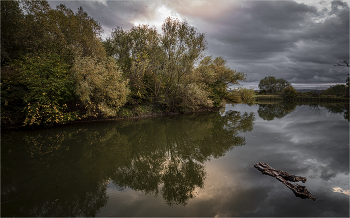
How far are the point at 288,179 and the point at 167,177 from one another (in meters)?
5.58

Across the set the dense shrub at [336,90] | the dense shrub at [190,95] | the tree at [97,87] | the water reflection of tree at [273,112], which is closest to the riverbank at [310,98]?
the dense shrub at [336,90]

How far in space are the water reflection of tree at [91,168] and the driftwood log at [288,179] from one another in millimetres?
2814

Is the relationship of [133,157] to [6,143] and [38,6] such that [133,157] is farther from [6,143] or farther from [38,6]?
[38,6]

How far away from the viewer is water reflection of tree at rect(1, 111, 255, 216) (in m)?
5.85

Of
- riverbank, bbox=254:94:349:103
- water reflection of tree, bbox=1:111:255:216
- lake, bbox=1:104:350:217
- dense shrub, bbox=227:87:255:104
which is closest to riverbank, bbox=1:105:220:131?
water reflection of tree, bbox=1:111:255:216

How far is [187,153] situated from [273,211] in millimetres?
6065

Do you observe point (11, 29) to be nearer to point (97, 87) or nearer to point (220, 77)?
point (97, 87)

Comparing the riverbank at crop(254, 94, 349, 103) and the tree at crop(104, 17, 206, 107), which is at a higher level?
the tree at crop(104, 17, 206, 107)

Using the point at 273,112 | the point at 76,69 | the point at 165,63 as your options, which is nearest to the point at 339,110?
the point at 273,112

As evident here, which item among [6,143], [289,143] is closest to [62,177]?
[6,143]

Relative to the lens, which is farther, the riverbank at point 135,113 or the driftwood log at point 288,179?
the riverbank at point 135,113

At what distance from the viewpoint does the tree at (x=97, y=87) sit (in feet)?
61.1

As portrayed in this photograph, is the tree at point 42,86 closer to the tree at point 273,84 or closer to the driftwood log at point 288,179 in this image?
the driftwood log at point 288,179

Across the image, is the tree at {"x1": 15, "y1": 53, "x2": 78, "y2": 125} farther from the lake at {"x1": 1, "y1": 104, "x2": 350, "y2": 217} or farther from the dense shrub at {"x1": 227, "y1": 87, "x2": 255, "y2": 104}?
the dense shrub at {"x1": 227, "y1": 87, "x2": 255, "y2": 104}
